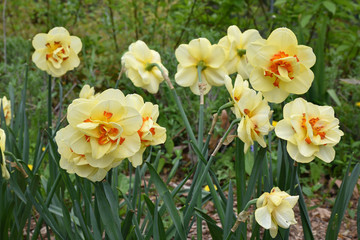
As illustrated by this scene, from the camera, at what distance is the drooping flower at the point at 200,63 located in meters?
1.32

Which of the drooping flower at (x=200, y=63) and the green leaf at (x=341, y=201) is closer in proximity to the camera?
the green leaf at (x=341, y=201)

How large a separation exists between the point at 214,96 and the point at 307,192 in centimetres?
97

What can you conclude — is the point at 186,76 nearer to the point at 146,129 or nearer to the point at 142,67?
the point at 142,67

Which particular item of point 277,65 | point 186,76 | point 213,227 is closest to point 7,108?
point 186,76

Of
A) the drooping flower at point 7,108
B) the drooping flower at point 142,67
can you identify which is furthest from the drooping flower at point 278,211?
the drooping flower at point 7,108

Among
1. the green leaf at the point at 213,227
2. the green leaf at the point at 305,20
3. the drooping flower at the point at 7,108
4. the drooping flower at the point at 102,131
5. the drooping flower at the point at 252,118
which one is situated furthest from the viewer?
the green leaf at the point at 305,20

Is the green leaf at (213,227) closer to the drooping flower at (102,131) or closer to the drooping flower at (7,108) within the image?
the drooping flower at (102,131)

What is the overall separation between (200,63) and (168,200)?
47cm

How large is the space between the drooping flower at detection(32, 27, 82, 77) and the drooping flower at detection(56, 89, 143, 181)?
676 mm

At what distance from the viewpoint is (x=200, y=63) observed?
4.41 ft

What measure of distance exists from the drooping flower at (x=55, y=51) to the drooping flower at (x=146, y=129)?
1.99 feet

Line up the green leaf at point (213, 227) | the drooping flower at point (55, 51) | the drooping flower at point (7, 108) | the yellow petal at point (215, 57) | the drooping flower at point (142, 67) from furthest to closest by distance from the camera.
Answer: the drooping flower at point (7, 108)
the drooping flower at point (55, 51)
the drooping flower at point (142, 67)
the yellow petal at point (215, 57)
the green leaf at point (213, 227)

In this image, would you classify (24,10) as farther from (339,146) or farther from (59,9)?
(339,146)

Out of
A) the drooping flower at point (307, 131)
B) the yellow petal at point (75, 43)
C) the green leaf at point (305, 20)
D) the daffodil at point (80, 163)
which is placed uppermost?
the yellow petal at point (75, 43)
